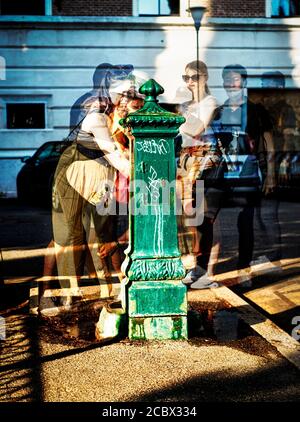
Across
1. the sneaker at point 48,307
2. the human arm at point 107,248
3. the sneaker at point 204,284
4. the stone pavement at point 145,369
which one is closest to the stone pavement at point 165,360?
the stone pavement at point 145,369

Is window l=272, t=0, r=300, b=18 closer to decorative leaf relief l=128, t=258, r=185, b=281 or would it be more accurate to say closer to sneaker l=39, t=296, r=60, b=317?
sneaker l=39, t=296, r=60, b=317

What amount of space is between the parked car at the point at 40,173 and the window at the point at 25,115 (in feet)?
9.88

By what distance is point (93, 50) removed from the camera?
2041 cm

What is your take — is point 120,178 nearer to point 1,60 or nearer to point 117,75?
point 117,75

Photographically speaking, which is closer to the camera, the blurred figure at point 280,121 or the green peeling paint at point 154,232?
the green peeling paint at point 154,232

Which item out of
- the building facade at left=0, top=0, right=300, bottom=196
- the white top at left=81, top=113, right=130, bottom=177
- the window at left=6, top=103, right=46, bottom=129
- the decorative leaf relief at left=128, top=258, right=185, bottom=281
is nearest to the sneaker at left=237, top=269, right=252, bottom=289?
the white top at left=81, top=113, right=130, bottom=177

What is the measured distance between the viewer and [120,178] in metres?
6.14

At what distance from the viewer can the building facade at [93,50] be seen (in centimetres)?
2023

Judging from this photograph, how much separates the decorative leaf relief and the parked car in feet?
40.0

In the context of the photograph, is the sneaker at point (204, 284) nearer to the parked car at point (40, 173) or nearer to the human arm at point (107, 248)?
the human arm at point (107, 248)

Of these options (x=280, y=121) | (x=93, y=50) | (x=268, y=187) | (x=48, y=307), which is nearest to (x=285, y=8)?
(x=280, y=121)

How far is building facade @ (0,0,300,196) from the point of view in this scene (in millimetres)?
20234

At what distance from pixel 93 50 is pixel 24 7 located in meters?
2.51

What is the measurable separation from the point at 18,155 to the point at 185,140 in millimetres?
14435
